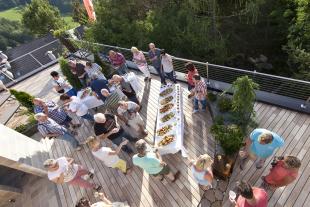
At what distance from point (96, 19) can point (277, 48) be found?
9999mm

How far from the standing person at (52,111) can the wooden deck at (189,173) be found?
1.13 metres

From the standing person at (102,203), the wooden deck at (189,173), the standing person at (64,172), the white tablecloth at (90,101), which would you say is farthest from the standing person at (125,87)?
the standing person at (102,203)

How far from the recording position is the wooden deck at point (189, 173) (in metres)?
6.17

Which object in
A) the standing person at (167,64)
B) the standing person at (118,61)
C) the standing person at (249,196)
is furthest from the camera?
the standing person at (118,61)

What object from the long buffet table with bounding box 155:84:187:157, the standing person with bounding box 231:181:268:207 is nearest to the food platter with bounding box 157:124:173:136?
the long buffet table with bounding box 155:84:187:157

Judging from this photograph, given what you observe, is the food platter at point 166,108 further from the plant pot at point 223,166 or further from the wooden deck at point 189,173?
the plant pot at point 223,166

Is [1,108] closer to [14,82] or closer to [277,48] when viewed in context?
[14,82]

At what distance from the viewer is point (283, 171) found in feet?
16.7

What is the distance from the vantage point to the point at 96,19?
1627 centimetres

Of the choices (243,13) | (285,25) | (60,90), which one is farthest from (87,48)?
(285,25)

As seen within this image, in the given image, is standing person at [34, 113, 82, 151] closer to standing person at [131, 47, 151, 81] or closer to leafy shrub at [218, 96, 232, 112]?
standing person at [131, 47, 151, 81]

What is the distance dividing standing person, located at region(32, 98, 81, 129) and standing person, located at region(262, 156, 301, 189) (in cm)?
578

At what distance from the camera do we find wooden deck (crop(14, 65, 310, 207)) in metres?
6.17

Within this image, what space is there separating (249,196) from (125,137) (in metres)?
4.14
